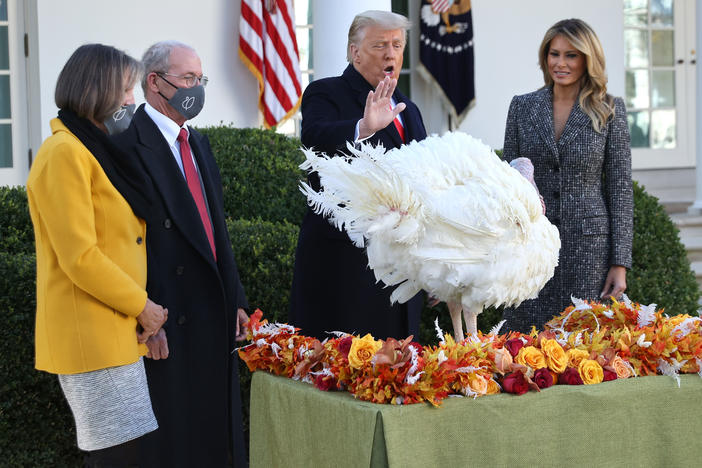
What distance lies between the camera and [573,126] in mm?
3572

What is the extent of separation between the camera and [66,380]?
9.04ft

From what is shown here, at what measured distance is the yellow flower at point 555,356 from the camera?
8.07 feet

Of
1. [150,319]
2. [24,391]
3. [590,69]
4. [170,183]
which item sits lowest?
[24,391]

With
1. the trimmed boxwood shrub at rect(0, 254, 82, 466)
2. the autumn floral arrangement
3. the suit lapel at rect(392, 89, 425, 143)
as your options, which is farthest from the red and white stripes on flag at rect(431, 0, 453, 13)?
the autumn floral arrangement

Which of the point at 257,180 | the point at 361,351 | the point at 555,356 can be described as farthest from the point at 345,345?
the point at 257,180

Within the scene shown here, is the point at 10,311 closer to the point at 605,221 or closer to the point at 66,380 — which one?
the point at 66,380

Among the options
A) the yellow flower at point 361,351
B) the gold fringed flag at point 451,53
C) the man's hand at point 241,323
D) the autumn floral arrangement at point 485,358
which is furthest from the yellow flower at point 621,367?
the gold fringed flag at point 451,53

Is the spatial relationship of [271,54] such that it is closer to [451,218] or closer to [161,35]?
[161,35]

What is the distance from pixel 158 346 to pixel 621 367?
4.52ft

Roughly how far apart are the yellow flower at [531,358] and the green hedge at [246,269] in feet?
6.78

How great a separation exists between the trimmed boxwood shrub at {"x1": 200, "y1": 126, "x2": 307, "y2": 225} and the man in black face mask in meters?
2.22

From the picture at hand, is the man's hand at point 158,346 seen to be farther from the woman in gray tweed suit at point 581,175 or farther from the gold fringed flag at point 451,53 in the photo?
the gold fringed flag at point 451,53

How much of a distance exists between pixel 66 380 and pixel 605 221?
2.01 m

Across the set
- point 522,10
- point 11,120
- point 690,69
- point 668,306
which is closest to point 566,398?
point 668,306
